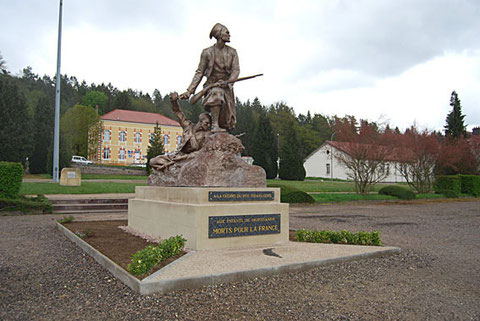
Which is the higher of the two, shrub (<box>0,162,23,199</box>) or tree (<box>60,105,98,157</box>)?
tree (<box>60,105,98,157</box>)

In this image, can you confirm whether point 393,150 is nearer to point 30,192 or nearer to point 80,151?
point 30,192

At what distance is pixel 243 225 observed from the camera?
638 centimetres


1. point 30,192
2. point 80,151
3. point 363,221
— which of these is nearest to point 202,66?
point 363,221

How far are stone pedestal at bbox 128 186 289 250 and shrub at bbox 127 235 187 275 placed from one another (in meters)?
0.58

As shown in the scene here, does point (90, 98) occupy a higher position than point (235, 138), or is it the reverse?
point (90, 98)

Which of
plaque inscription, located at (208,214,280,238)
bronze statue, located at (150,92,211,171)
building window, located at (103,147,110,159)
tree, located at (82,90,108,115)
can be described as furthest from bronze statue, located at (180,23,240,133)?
tree, located at (82,90,108,115)

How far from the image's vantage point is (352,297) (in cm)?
422

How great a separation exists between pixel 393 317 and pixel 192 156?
5.07 meters

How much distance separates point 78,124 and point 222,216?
54.3 meters

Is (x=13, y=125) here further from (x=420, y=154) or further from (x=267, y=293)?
(x=267, y=293)

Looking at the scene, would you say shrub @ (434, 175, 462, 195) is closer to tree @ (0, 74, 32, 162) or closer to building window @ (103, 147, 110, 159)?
tree @ (0, 74, 32, 162)

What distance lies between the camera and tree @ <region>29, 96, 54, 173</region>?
4672 centimetres

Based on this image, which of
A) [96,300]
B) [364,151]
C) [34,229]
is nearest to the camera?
[96,300]

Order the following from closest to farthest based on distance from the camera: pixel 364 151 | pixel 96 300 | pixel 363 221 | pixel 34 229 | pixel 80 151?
pixel 96 300 → pixel 34 229 → pixel 363 221 → pixel 364 151 → pixel 80 151
